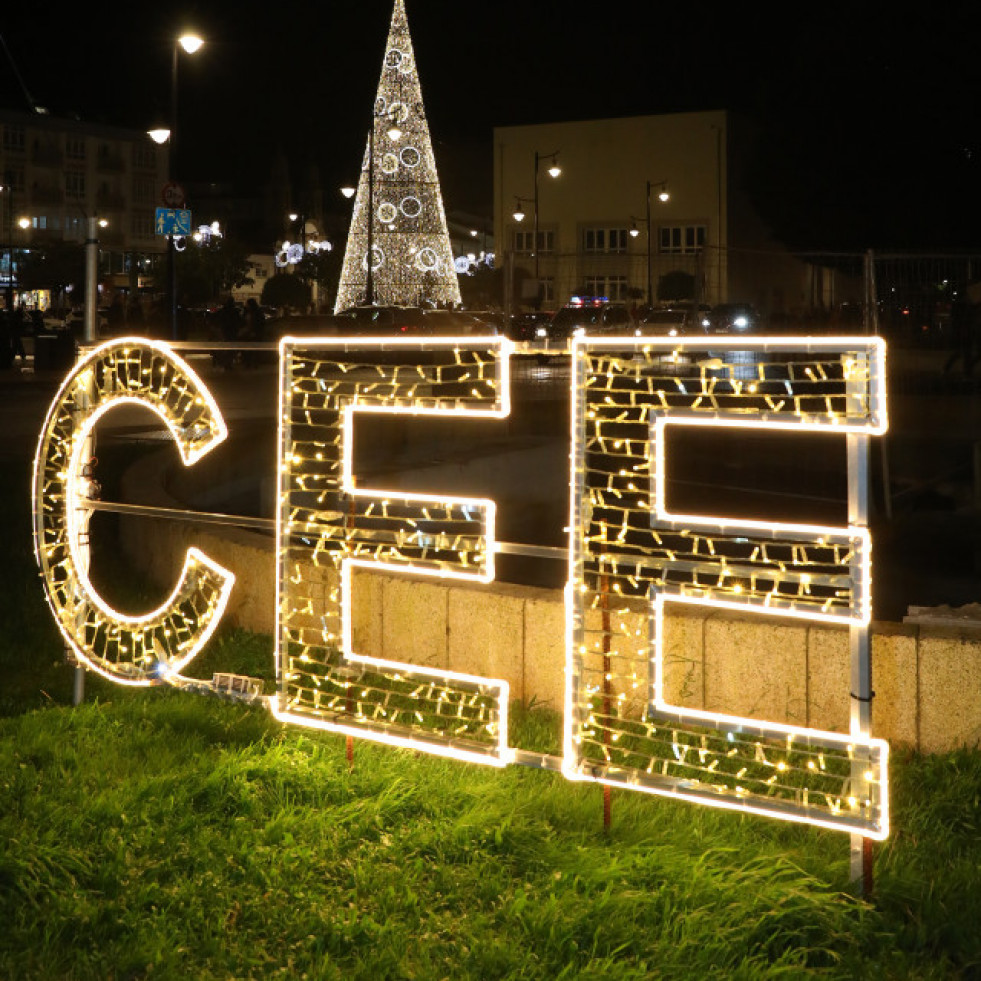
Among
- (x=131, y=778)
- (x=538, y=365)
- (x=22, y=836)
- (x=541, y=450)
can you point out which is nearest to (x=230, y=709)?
(x=131, y=778)

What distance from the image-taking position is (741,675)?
5207 millimetres

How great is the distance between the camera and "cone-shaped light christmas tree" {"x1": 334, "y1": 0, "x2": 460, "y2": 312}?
41719mm

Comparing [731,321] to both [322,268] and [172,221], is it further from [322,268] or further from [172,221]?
[322,268]

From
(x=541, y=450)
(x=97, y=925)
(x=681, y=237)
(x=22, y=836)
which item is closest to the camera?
(x=97, y=925)

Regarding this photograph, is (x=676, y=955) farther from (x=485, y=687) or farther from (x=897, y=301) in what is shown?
(x=897, y=301)

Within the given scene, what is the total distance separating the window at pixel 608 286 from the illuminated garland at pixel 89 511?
14.4 metres

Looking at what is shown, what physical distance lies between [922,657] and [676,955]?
5.63ft

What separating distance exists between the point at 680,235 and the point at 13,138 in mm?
46787

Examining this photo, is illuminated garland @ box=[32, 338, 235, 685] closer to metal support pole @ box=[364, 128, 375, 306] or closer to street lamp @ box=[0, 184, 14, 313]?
metal support pole @ box=[364, 128, 375, 306]

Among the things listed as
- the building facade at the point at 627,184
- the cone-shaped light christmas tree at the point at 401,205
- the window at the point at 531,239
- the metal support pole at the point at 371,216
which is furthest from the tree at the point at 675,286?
the window at the point at 531,239

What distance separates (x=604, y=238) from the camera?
228ft

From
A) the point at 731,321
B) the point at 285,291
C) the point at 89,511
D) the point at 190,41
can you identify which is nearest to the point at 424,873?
the point at 89,511

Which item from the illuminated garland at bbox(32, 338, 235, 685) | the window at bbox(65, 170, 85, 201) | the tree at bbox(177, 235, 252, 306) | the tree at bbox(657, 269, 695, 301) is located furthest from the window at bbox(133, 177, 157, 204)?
the illuminated garland at bbox(32, 338, 235, 685)

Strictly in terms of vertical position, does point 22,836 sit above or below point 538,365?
below
